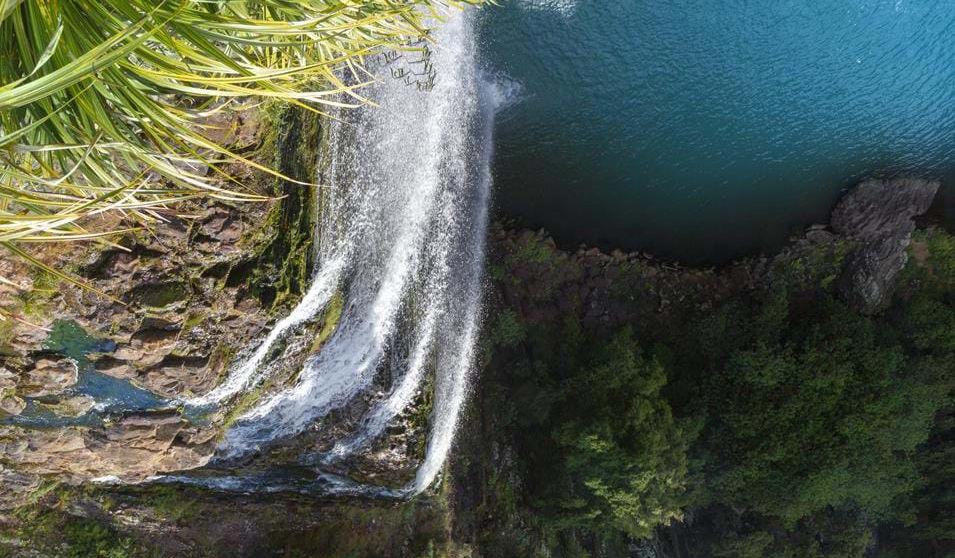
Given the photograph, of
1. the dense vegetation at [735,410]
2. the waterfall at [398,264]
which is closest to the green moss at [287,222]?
the waterfall at [398,264]

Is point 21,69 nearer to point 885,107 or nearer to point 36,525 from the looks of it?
point 36,525

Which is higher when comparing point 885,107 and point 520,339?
point 885,107

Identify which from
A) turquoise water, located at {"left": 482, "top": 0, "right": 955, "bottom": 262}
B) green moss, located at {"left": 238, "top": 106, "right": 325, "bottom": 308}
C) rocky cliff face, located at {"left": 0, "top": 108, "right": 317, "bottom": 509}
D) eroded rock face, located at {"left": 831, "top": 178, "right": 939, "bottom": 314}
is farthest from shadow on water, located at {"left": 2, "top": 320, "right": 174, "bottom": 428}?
eroded rock face, located at {"left": 831, "top": 178, "right": 939, "bottom": 314}

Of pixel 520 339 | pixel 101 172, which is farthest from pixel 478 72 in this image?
pixel 101 172

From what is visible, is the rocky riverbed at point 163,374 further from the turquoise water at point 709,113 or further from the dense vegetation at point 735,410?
the turquoise water at point 709,113

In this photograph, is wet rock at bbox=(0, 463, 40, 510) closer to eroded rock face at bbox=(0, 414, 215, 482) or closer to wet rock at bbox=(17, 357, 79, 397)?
eroded rock face at bbox=(0, 414, 215, 482)

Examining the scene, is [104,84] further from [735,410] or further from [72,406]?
[735,410]
